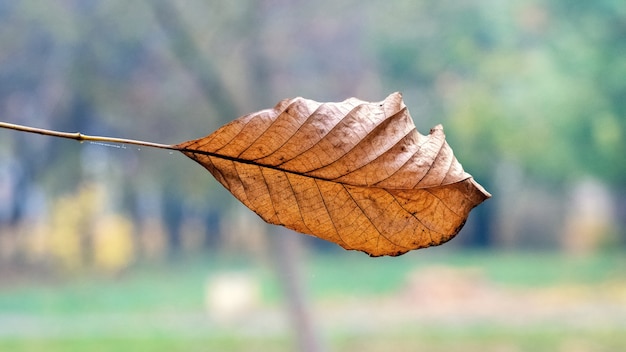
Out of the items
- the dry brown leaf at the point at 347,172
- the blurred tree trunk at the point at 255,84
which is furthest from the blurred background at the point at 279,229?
the dry brown leaf at the point at 347,172

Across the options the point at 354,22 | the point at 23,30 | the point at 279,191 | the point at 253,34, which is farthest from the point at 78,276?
the point at 279,191

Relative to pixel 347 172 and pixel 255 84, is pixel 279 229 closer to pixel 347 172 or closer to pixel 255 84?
pixel 255 84

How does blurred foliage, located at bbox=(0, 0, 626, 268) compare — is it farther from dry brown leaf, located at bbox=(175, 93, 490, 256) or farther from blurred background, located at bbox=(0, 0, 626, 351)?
dry brown leaf, located at bbox=(175, 93, 490, 256)

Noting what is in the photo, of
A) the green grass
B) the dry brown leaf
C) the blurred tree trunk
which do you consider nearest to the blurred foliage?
the blurred tree trunk

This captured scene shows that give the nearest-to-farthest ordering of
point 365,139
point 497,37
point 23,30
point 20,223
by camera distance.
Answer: point 365,139, point 497,37, point 23,30, point 20,223

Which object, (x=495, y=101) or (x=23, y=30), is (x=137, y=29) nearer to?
(x=23, y=30)

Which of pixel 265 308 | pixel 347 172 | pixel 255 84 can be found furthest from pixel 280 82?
pixel 347 172

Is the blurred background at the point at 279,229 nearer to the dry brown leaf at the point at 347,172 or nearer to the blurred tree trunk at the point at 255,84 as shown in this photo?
the blurred tree trunk at the point at 255,84
